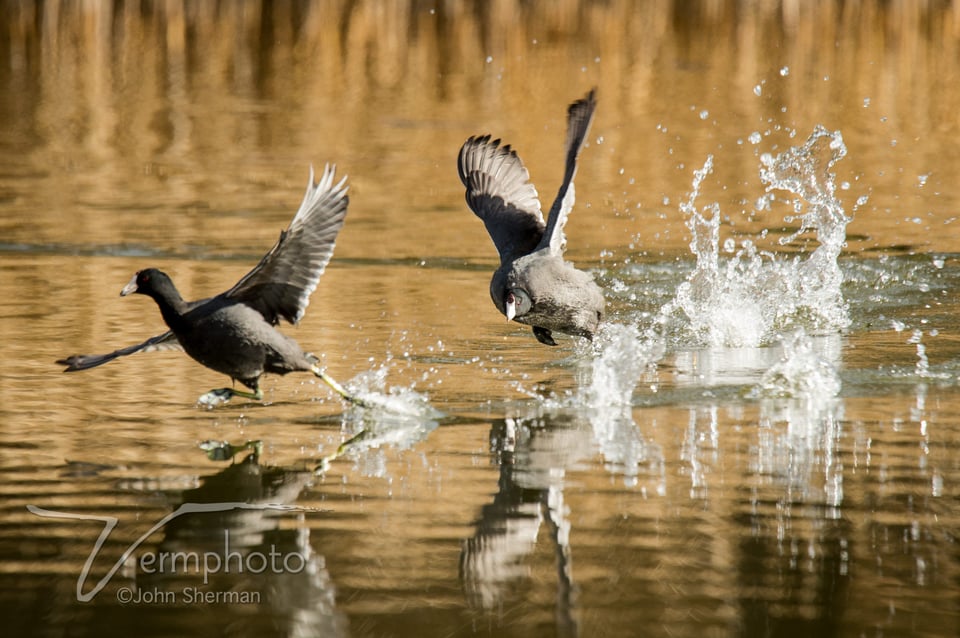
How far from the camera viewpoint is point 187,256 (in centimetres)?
946

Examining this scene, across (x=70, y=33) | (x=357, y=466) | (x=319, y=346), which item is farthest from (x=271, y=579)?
(x=70, y=33)

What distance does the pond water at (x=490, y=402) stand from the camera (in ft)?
13.0

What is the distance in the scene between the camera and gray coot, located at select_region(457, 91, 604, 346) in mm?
6570

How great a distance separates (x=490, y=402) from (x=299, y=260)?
1.04 m

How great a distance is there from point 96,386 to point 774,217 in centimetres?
621

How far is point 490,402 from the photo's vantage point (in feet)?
19.9

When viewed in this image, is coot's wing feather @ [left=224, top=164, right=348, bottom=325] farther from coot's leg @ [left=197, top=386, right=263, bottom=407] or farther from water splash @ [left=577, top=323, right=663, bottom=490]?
water splash @ [left=577, top=323, right=663, bottom=490]

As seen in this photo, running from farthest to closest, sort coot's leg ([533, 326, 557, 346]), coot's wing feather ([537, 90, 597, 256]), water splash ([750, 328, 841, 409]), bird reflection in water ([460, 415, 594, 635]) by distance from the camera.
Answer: coot's leg ([533, 326, 557, 346]), coot's wing feather ([537, 90, 597, 256]), water splash ([750, 328, 841, 409]), bird reflection in water ([460, 415, 594, 635])

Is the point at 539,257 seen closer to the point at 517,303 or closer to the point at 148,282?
the point at 517,303

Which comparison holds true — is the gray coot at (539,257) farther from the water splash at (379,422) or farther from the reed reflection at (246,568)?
the reed reflection at (246,568)

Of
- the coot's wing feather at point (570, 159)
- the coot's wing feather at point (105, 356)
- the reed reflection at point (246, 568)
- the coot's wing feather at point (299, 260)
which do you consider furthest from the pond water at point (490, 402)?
the coot's wing feather at point (570, 159)

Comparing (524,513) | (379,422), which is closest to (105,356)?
(379,422)

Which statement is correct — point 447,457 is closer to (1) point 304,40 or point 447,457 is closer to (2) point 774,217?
(2) point 774,217

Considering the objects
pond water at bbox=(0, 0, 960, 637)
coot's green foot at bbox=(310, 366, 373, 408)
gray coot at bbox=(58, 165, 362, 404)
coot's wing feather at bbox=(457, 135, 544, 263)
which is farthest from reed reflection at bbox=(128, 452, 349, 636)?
coot's wing feather at bbox=(457, 135, 544, 263)
